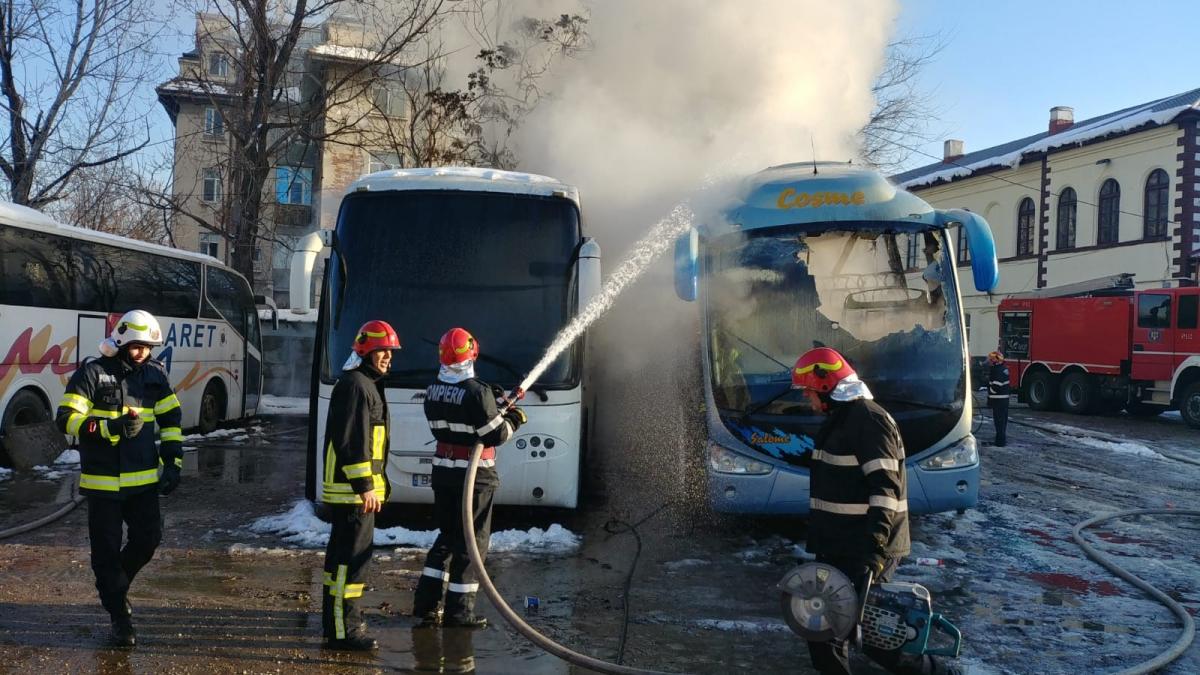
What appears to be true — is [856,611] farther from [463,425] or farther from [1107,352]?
[1107,352]

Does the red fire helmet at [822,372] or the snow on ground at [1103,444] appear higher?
the red fire helmet at [822,372]

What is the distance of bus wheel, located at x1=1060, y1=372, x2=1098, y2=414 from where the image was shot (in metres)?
22.2

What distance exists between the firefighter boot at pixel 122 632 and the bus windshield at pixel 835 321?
4.45 meters

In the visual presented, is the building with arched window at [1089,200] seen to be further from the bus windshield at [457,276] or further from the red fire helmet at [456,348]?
the red fire helmet at [456,348]

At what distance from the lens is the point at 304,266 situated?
7461 mm

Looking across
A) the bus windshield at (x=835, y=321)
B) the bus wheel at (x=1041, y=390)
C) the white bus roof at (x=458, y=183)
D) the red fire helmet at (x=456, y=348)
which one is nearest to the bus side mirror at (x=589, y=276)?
the white bus roof at (x=458, y=183)

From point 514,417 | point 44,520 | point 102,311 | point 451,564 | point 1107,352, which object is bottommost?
point 44,520

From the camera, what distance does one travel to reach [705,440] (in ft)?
25.7

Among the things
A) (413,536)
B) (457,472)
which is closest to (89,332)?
(413,536)

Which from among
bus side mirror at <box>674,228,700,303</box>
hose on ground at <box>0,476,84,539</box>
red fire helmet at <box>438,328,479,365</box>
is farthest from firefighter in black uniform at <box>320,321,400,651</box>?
hose on ground at <box>0,476,84,539</box>

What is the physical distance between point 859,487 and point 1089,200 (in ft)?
112

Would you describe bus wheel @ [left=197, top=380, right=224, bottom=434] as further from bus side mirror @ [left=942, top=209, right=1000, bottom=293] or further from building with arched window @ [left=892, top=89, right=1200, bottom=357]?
building with arched window @ [left=892, top=89, right=1200, bottom=357]

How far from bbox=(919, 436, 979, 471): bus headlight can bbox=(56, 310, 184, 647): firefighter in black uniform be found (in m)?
5.45

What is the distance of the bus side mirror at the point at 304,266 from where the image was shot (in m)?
7.43
